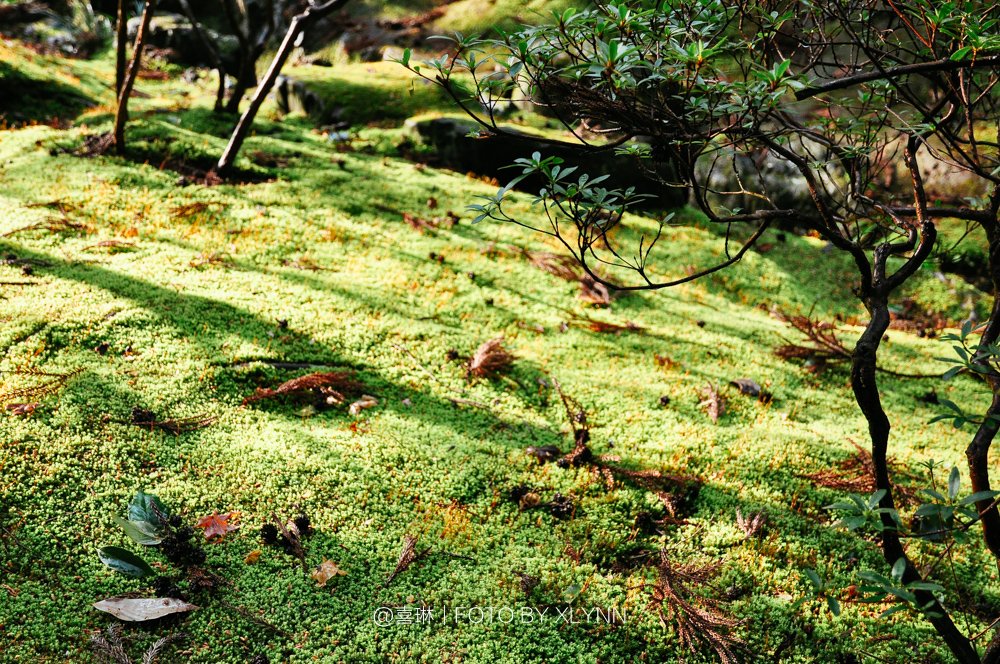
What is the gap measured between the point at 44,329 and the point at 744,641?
5089 mm

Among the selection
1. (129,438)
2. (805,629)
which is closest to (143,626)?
(129,438)

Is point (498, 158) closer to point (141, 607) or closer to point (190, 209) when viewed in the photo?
point (190, 209)

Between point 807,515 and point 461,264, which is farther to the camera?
point 461,264

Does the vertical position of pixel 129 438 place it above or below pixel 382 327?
below

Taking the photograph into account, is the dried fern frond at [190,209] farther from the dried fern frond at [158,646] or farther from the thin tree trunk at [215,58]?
the dried fern frond at [158,646]

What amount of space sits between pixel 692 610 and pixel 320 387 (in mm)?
2958

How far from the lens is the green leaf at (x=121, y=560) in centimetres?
261

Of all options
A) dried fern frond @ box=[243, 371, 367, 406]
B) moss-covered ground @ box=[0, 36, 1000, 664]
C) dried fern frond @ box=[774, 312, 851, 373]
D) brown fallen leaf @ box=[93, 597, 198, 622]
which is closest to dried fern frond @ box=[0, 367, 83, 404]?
moss-covered ground @ box=[0, 36, 1000, 664]

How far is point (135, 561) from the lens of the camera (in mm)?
2627

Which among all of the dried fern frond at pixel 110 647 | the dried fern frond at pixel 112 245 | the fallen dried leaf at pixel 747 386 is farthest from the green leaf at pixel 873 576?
the dried fern frond at pixel 112 245

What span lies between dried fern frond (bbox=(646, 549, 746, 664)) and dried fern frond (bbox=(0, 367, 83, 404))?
3.98 meters

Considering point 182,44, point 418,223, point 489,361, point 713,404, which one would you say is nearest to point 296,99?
point 418,223

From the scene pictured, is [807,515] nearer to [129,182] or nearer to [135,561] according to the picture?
[135,561]

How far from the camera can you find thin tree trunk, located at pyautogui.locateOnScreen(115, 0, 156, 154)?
21.4 feet
